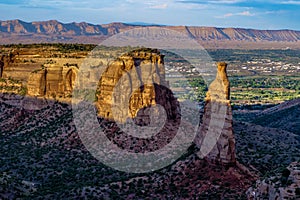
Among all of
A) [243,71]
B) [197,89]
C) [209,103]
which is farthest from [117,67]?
[243,71]

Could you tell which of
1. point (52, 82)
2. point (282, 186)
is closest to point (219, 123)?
point (282, 186)

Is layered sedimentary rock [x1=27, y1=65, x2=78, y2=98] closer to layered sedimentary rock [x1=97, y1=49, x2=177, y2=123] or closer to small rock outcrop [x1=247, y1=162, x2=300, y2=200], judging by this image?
layered sedimentary rock [x1=97, y1=49, x2=177, y2=123]

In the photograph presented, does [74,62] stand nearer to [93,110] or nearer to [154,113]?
[93,110]

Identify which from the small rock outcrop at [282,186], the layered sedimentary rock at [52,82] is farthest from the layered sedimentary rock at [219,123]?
the layered sedimentary rock at [52,82]

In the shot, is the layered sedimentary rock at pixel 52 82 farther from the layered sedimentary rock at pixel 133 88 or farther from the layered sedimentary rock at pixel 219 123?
the layered sedimentary rock at pixel 219 123

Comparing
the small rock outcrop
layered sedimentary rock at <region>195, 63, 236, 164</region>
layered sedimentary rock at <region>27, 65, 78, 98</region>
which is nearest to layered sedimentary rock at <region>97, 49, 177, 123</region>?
layered sedimentary rock at <region>27, 65, 78, 98</region>
